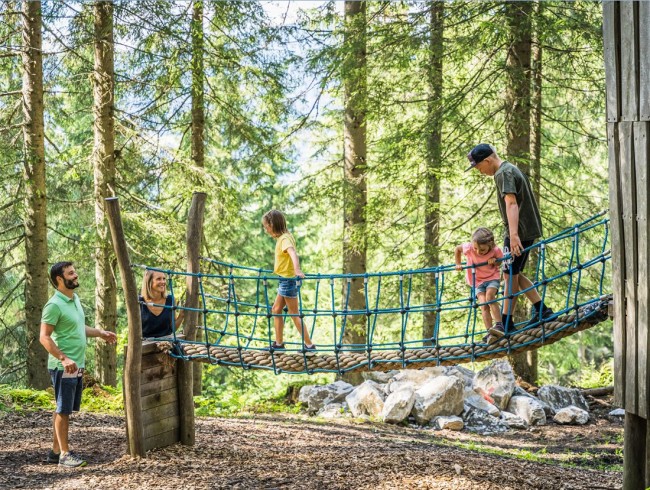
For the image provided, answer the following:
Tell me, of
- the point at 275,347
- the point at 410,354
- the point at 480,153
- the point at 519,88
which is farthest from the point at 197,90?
the point at 410,354

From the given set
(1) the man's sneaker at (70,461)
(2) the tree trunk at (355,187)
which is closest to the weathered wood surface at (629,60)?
(1) the man's sneaker at (70,461)

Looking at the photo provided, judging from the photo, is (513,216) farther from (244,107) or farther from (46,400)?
(244,107)

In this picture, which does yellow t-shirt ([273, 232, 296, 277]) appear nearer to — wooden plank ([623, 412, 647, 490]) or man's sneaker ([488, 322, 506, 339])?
man's sneaker ([488, 322, 506, 339])

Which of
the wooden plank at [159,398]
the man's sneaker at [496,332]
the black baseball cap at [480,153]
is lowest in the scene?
the wooden plank at [159,398]

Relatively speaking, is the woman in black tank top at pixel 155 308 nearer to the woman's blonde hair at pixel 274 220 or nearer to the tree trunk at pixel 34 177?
the woman's blonde hair at pixel 274 220

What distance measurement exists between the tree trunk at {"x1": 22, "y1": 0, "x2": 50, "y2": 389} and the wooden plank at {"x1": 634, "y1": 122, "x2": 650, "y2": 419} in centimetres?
667

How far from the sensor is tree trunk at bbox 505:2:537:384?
819cm

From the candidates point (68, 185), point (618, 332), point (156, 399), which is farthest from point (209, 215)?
point (618, 332)

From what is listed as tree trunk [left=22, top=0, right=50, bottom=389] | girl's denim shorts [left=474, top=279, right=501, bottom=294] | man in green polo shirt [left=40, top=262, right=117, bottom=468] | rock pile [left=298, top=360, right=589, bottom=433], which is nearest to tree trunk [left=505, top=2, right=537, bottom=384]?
rock pile [left=298, top=360, right=589, bottom=433]

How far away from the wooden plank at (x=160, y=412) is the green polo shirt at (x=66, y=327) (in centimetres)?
Result: 65

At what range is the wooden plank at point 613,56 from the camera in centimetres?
405

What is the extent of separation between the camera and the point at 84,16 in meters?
8.31

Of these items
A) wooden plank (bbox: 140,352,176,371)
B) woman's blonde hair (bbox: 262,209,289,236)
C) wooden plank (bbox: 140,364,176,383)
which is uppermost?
woman's blonde hair (bbox: 262,209,289,236)

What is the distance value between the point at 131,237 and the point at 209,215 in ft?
8.07
